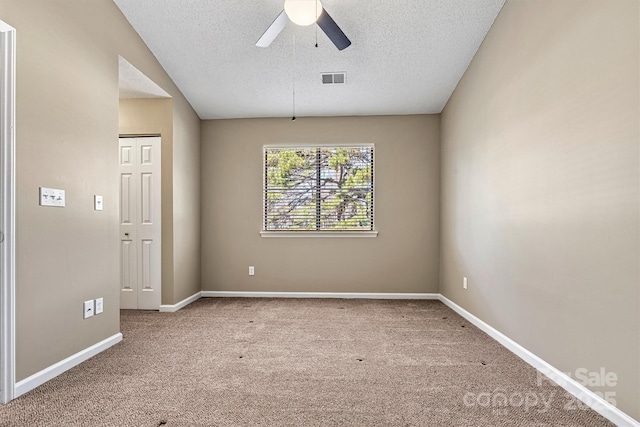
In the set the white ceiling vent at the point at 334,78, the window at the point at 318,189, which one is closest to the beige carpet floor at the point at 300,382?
the window at the point at 318,189

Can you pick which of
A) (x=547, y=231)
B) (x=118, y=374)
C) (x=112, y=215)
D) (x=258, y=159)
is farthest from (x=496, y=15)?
(x=118, y=374)

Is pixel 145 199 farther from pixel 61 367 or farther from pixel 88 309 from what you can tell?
pixel 61 367

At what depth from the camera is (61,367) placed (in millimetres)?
2541

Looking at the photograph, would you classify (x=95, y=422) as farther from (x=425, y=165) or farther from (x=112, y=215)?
(x=425, y=165)

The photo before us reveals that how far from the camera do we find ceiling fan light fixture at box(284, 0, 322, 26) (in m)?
2.56

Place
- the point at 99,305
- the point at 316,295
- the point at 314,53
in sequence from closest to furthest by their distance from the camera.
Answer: the point at 99,305 → the point at 314,53 → the point at 316,295

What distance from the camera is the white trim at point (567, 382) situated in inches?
Result: 74.6

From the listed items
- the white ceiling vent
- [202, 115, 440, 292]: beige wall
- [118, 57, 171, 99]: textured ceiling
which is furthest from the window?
[118, 57, 171, 99]: textured ceiling

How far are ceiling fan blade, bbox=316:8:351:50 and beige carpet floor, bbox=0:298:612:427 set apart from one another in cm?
243

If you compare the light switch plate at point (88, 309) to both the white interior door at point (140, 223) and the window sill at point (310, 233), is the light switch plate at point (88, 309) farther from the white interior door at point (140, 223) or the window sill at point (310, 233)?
the window sill at point (310, 233)

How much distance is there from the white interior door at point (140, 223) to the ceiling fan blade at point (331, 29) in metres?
2.62

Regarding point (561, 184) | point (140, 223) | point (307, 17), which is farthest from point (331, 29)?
point (140, 223)

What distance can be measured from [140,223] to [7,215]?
7.70 feet

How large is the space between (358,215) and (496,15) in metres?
2.83
